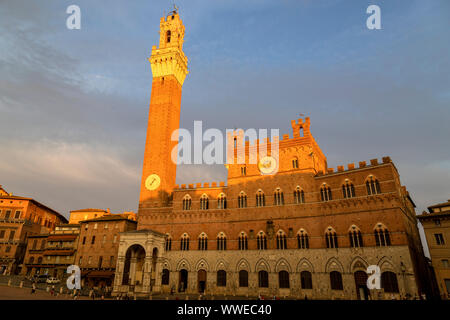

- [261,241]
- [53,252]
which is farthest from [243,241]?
[53,252]

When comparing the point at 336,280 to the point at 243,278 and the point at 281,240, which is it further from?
the point at 243,278

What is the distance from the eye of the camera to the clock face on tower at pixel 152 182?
44719mm

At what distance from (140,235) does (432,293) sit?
38.0m

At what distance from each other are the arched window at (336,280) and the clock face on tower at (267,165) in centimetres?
1454

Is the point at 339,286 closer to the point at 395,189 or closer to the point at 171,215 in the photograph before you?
the point at 395,189

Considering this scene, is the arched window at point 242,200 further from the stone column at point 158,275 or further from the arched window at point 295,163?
the stone column at point 158,275

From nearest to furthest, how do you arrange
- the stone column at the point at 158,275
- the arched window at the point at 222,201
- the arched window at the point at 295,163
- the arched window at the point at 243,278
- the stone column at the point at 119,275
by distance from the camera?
the stone column at the point at 119,275, the stone column at the point at 158,275, the arched window at the point at 243,278, the arched window at the point at 295,163, the arched window at the point at 222,201

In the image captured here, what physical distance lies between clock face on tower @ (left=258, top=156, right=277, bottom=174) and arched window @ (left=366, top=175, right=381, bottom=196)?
11.6 metres

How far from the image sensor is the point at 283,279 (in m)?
34.0

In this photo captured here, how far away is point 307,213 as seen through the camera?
35.1 m

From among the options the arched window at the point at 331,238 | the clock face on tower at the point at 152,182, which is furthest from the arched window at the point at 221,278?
the clock face on tower at the point at 152,182

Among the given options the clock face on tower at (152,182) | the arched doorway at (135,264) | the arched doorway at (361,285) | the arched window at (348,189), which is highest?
the clock face on tower at (152,182)

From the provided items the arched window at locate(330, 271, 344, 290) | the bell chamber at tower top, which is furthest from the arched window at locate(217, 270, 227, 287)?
the bell chamber at tower top
